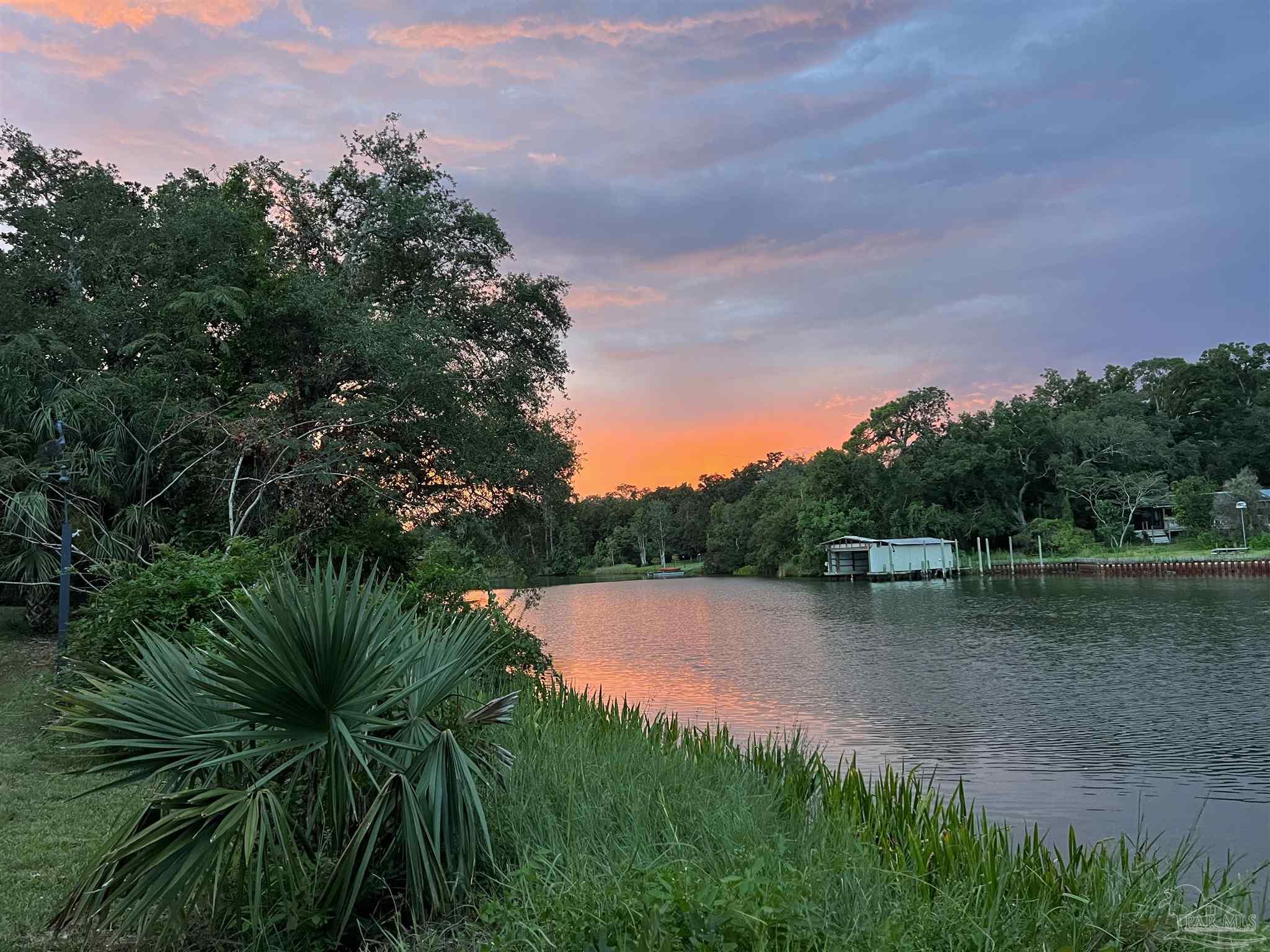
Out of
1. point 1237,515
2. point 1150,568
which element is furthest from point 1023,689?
point 1237,515

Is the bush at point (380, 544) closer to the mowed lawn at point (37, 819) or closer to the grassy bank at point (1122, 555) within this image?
the mowed lawn at point (37, 819)

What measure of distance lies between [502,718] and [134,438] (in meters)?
11.8

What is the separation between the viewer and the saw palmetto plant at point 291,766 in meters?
3.72

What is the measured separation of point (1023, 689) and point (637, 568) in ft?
293

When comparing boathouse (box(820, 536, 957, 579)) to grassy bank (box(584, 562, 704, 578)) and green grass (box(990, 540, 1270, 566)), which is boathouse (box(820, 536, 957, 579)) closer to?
green grass (box(990, 540, 1270, 566))

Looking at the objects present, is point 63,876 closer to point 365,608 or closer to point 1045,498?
point 365,608

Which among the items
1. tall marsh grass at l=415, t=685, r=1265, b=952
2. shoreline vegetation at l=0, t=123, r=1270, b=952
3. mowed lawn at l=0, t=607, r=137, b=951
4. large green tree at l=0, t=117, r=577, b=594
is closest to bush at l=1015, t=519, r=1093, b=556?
shoreline vegetation at l=0, t=123, r=1270, b=952

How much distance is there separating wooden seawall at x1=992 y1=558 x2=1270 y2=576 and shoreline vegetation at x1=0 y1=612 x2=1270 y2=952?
152 feet

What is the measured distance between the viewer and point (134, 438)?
13.6 metres

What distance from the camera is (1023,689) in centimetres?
1684

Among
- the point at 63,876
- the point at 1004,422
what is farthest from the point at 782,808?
the point at 1004,422

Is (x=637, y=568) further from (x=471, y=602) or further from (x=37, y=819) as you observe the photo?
(x=37, y=819)

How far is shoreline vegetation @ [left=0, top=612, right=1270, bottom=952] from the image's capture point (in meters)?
3.31

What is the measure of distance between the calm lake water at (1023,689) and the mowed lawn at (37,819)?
837 cm
